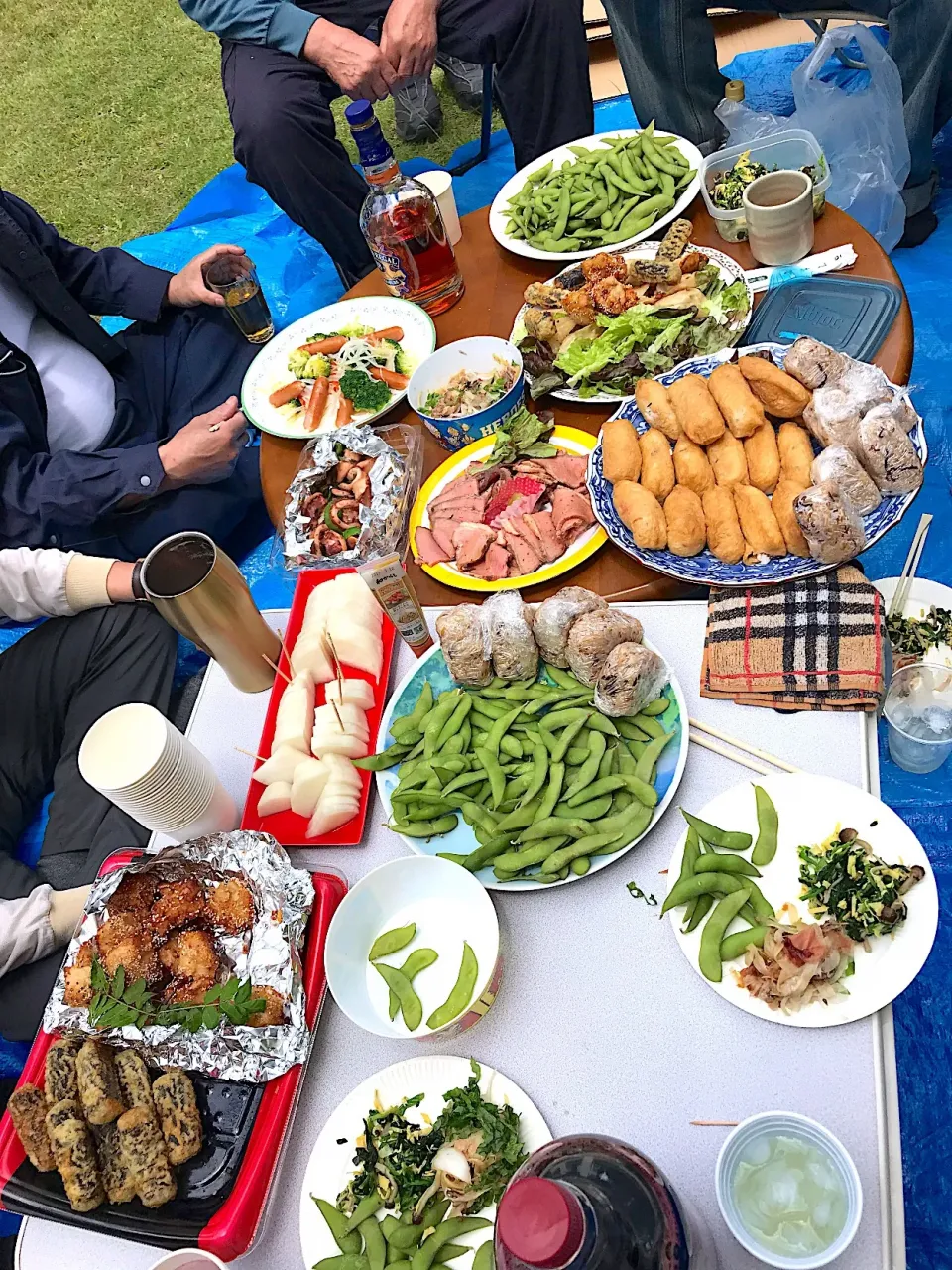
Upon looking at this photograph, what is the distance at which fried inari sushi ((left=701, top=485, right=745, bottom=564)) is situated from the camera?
1656mm

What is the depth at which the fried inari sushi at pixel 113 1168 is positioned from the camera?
1.25 metres

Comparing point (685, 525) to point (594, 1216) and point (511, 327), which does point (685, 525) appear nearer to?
point (511, 327)

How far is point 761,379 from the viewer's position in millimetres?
1761

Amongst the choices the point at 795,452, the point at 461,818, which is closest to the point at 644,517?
the point at 795,452

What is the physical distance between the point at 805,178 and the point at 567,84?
179 cm

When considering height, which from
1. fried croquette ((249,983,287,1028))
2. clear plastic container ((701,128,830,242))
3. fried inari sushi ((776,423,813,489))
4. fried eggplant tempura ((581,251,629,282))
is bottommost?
fried croquette ((249,983,287,1028))

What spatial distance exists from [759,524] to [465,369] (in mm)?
883

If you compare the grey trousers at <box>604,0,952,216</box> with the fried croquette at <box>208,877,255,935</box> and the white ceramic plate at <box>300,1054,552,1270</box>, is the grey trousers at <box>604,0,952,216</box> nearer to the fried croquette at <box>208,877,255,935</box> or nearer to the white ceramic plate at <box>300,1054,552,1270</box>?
the fried croquette at <box>208,877,255,935</box>

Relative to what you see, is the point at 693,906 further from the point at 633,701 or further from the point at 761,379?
the point at 761,379

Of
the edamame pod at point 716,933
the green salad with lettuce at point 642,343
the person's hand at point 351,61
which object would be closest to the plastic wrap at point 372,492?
the green salad with lettuce at point 642,343

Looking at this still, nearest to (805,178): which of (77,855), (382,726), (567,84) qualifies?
(382,726)

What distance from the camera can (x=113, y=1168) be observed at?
127 centimetres

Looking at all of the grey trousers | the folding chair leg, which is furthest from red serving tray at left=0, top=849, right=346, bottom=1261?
the folding chair leg

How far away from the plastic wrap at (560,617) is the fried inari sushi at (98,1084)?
948 mm
